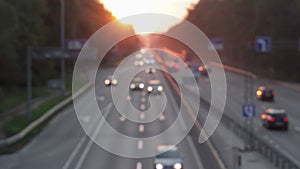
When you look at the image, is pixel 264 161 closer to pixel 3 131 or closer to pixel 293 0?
pixel 3 131

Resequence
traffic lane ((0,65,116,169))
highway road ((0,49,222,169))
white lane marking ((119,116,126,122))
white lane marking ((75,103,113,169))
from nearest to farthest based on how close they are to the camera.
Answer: highway road ((0,49,222,169)), white lane marking ((75,103,113,169)), traffic lane ((0,65,116,169)), white lane marking ((119,116,126,122))

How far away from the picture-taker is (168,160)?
24.0m

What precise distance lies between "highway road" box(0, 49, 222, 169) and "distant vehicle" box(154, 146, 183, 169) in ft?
3.82

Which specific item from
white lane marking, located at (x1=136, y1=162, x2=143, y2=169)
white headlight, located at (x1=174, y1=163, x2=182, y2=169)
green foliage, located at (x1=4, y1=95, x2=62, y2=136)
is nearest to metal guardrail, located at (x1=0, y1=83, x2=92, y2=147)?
green foliage, located at (x1=4, y1=95, x2=62, y2=136)

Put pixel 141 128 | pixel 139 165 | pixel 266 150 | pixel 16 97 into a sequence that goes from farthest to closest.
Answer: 1. pixel 16 97
2. pixel 141 128
3. pixel 266 150
4. pixel 139 165

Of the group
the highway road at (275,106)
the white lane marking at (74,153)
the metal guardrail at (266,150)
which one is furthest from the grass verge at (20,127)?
the highway road at (275,106)

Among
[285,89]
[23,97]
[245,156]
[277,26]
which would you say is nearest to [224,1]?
[277,26]

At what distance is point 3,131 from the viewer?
3675 cm

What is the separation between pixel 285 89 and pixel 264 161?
4769cm

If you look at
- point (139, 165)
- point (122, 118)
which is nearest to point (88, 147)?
point (139, 165)

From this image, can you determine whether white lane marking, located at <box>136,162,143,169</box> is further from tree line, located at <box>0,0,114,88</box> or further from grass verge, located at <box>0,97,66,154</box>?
tree line, located at <box>0,0,114,88</box>

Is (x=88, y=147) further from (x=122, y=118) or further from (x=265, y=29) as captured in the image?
(x=265, y=29)

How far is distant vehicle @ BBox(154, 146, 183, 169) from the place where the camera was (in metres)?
23.7

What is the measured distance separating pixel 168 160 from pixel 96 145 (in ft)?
29.0
